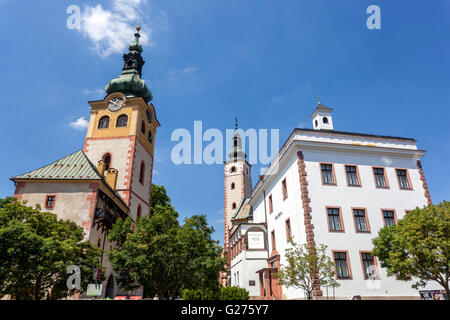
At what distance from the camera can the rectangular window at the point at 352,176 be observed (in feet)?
83.5

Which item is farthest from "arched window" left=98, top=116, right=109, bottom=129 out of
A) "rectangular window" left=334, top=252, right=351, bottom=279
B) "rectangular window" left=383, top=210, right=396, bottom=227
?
"rectangular window" left=383, top=210, right=396, bottom=227

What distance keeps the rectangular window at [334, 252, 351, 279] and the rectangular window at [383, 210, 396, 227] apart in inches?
197

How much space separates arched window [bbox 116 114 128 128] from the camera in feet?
128

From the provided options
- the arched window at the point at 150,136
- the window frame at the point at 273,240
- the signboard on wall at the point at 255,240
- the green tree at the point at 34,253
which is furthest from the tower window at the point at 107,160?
the window frame at the point at 273,240

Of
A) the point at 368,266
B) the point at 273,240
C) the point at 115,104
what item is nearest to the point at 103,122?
the point at 115,104

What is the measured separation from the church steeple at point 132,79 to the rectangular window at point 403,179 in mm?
34113

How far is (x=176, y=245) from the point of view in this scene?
2308 centimetres

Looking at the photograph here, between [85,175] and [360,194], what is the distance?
24.3 m

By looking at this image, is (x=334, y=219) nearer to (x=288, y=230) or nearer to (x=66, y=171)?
(x=288, y=230)

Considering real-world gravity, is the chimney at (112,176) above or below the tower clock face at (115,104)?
below

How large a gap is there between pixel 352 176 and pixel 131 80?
32.4 metres

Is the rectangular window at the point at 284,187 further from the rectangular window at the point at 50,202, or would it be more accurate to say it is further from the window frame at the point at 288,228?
the rectangular window at the point at 50,202
